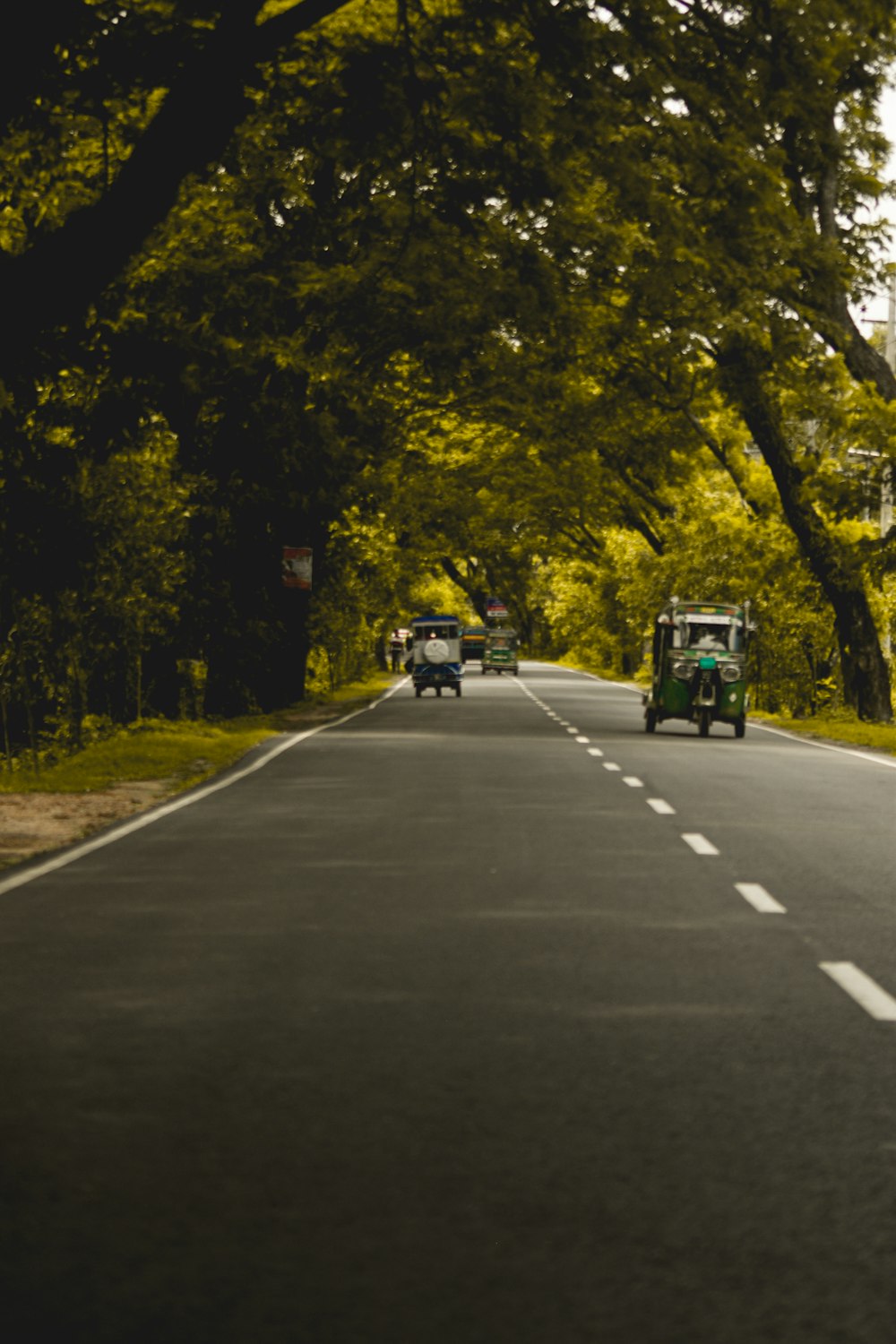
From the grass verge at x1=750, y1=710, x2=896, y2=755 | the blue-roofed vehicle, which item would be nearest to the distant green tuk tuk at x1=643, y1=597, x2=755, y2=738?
the grass verge at x1=750, y1=710, x2=896, y2=755

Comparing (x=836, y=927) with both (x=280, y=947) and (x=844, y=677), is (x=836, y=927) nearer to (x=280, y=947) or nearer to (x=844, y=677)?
(x=280, y=947)

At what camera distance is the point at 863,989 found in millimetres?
8289

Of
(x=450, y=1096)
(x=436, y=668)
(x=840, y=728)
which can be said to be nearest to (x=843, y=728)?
(x=840, y=728)

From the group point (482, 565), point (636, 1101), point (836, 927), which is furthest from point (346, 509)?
point (482, 565)

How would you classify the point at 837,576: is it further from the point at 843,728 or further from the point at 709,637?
the point at 709,637

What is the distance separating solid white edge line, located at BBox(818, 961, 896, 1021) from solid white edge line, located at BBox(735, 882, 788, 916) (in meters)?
1.68

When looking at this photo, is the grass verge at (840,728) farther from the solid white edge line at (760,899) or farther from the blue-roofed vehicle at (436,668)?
the solid white edge line at (760,899)

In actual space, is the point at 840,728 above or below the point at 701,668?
below

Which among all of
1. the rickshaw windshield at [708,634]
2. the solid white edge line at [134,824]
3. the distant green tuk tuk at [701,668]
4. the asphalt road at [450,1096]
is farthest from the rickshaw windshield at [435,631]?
the asphalt road at [450,1096]

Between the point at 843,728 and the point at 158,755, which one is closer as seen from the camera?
the point at 158,755

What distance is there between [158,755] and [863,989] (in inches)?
672

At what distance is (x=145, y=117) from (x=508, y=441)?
93.2 ft

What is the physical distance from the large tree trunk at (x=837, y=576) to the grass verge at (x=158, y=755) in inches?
364

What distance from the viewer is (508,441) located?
53250 millimetres
